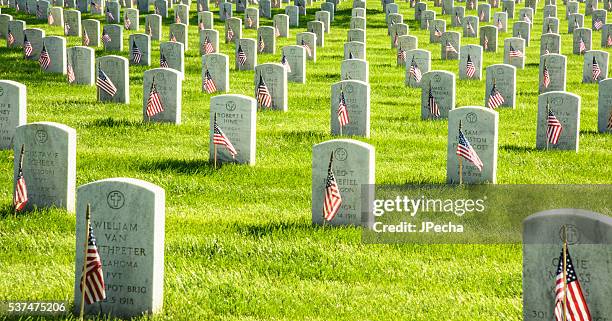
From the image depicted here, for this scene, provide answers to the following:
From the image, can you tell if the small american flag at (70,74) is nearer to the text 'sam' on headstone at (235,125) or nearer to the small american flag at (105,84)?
the small american flag at (105,84)

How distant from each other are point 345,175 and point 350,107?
17.6 ft

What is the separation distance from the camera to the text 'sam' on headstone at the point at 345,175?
11320 mm

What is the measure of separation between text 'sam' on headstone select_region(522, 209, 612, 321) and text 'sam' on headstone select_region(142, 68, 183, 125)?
10396 millimetres

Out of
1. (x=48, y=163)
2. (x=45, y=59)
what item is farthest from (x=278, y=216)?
(x=45, y=59)

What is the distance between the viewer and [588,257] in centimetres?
727

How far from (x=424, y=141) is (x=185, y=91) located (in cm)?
645

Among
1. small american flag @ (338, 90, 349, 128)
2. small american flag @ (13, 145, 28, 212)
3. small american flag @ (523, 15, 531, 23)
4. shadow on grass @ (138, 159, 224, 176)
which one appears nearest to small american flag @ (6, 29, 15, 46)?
small american flag @ (338, 90, 349, 128)

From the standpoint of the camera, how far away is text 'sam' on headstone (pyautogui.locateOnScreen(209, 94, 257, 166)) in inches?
559

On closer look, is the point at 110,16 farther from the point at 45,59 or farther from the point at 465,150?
the point at 465,150

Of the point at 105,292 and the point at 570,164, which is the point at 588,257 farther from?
the point at 570,164

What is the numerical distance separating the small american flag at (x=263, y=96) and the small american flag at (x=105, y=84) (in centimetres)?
266

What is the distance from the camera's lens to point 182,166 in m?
14.4

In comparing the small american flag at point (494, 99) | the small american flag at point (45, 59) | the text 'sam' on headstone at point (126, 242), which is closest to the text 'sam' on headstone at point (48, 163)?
the text 'sam' on headstone at point (126, 242)

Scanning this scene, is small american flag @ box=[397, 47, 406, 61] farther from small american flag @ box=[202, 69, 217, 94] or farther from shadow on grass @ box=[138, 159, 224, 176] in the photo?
shadow on grass @ box=[138, 159, 224, 176]
